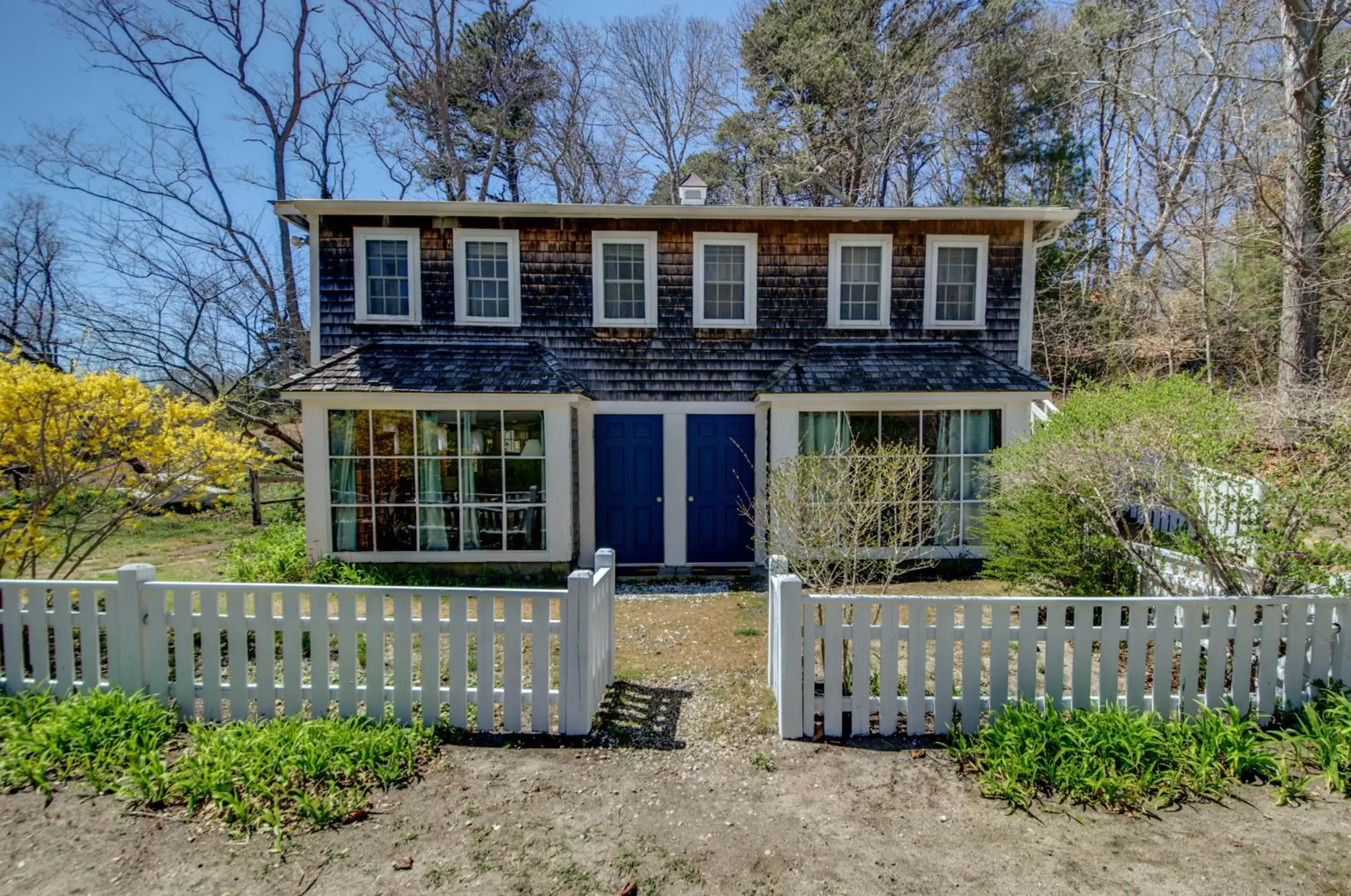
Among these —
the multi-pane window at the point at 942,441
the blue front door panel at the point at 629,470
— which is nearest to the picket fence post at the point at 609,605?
the blue front door panel at the point at 629,470

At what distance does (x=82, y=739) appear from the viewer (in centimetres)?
358

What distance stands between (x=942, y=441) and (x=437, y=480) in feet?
21.8

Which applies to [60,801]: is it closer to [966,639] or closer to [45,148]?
[966,639]

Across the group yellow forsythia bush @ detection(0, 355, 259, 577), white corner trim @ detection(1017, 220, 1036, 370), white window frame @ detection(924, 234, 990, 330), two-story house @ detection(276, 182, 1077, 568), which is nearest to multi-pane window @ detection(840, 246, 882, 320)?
two-story house @ detection(276, 182, 1077, 568)

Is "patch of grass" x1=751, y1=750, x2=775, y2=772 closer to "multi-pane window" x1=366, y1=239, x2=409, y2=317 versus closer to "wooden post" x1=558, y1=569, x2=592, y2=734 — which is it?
"wooden post" x1=558, y1=569, x2=592, y2=734

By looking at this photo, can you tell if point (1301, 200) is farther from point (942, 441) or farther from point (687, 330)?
point (687, 330)

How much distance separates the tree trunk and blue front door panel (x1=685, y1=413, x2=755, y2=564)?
30.6ft

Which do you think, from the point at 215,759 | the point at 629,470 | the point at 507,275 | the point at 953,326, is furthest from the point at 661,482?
the point at 215,759

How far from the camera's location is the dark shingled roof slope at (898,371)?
8188 millimetres

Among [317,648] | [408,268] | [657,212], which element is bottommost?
[317,648]

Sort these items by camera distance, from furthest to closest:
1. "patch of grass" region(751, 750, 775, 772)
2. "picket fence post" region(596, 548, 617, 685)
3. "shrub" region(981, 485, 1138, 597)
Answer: "shrub" region(981, 485, 1138, 597), "picket fence post" region(596, 548, 617, 685), "patch of grass" region(751, 750, 775, 772)

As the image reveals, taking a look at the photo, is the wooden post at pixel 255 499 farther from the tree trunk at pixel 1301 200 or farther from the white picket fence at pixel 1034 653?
the tree trunk at pixel 1301 200

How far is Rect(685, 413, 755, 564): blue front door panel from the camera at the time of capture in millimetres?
8961

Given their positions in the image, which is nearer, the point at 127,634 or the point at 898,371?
the point at 127,634
